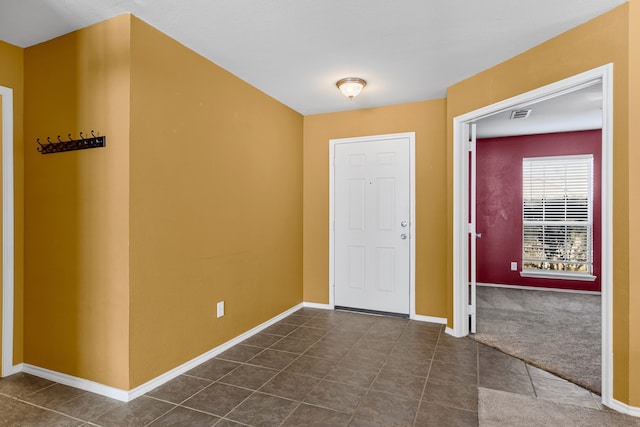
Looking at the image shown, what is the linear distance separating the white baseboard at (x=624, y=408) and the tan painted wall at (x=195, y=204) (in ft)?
9.26

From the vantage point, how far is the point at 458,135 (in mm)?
3496

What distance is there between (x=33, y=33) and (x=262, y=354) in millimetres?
2957

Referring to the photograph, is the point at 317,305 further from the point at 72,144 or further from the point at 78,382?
the point at 72,144

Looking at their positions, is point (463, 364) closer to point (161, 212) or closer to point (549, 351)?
point (549, 351)

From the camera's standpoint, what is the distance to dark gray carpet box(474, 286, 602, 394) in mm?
2834

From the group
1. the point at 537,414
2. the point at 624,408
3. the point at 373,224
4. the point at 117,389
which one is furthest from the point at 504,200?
the point at 117,389

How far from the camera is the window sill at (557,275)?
5.28 metres

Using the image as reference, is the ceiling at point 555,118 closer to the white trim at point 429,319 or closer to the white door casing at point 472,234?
the white door casing at point 472,234

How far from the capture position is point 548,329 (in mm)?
3686

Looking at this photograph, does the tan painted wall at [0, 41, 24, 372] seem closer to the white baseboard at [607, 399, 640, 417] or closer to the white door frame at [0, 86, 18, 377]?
the white door frame at [0, 86, 18, 377]

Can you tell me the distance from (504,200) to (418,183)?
2529mm

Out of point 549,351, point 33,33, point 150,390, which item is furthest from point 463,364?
point 33,33

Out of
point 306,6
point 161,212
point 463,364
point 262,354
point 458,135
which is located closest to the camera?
point 306,6

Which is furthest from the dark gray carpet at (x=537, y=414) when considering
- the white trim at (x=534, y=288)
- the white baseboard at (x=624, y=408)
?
the white trim at (x=534, y=288)
